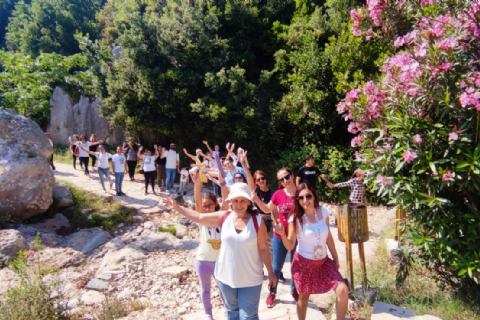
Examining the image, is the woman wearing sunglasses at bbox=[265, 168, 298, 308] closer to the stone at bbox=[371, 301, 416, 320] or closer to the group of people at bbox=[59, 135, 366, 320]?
the group of people at bbox=[59, 135, 366, 320]

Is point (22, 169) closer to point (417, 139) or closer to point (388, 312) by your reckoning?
point (388, 312)

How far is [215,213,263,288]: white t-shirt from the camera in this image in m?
3.03

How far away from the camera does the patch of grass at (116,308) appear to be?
444 cm

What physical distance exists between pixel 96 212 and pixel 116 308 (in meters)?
5.00

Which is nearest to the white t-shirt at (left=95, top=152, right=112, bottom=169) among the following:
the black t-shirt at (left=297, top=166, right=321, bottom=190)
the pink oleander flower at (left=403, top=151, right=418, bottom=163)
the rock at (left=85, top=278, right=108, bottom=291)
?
the rock at (left=85, top=278, right=108, bottom=291)

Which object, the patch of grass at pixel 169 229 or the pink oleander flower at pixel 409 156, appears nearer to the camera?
the pink oleander flower at pixel 409 156

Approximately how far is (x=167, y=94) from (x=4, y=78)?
15.9 ft

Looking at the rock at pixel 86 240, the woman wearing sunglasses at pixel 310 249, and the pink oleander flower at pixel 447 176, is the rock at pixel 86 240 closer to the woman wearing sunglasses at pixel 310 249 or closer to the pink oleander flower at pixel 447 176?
the woman wearing sunglasses at pixel 310 249

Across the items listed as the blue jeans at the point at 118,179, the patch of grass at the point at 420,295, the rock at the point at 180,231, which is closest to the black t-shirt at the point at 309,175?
the patch of grass at the point at 420,295

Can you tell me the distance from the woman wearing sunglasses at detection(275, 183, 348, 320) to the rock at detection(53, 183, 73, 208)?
25.8ft

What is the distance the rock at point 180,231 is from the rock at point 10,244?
10.9ft

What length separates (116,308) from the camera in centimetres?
460

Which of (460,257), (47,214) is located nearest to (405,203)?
(460,257)

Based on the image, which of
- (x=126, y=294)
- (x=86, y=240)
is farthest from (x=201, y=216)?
(x=86, y=240)
